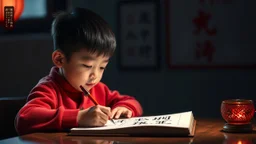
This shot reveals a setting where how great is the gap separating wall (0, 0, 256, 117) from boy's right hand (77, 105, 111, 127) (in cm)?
163

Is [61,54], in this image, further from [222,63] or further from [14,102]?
[222,63]

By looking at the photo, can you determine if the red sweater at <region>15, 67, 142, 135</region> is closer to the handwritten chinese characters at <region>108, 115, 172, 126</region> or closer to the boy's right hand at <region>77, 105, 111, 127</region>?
the boy's right hand at <region>77, 105, 111, 127</region>

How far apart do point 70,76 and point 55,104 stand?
0.09 metres

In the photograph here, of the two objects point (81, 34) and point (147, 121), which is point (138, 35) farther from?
point (147, 121)

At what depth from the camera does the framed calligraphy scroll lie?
2.69m

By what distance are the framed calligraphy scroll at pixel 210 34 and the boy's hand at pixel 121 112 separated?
137cm

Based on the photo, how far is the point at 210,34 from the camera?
2766 mm

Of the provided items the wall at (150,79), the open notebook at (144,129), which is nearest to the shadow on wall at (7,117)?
the open notebook at (144,129)

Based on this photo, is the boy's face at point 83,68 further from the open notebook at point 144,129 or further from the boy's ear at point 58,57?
the open notebook at point 144,129

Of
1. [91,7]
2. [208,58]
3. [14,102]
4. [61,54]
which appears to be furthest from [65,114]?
[91,7]

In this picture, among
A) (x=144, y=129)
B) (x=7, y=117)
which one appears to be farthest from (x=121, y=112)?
(x=7, y=117)

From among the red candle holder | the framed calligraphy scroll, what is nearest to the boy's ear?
the red candle holder

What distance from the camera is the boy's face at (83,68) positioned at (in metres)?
1.36

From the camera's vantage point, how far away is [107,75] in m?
3.04
